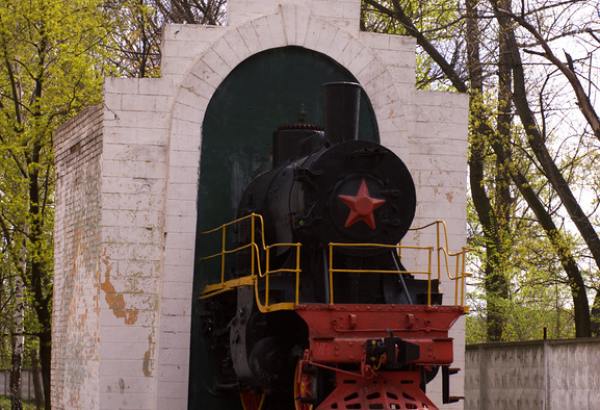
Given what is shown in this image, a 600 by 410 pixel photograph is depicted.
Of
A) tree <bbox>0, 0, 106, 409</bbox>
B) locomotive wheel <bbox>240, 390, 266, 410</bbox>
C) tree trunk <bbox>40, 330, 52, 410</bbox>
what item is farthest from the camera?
tree trunk <bbox>40, 330, 52, 410</bbox>

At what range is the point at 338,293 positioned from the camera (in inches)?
477

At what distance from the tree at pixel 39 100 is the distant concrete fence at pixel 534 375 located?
7555mm

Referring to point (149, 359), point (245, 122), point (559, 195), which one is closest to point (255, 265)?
point (149, 359)

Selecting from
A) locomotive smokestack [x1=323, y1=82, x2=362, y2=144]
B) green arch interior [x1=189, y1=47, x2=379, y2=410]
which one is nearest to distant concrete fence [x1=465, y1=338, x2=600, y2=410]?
green arch interior [x1=189, y1=47, x2=379, y2=410]

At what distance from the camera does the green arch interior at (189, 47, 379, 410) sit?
14352 mm

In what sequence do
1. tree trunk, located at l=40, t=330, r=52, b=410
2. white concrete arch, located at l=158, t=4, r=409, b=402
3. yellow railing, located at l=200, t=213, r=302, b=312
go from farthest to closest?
1. tree trunk, located at l=40, t=330, r=52, b=410
2. white concrete arch, located at l=158, t=4, r=409, b=402
3. yellow railing, located at l=200, t=213, r=302, b=312

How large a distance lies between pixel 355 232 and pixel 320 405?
1.85 meters

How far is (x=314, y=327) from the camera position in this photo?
441 inches

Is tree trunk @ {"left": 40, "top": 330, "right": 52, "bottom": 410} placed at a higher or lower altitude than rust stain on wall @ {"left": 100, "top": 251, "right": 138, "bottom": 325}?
lower

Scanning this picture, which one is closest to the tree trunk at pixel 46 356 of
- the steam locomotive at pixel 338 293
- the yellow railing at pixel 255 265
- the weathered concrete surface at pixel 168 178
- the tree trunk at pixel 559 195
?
the weathered concrete surface at pixel 168 178

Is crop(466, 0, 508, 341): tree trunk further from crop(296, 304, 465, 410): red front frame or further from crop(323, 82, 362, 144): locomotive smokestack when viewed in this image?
crop(296, 304, 465, 410): red front frame

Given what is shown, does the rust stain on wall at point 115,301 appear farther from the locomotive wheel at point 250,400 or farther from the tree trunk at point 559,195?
the tree trunk at point 559,195

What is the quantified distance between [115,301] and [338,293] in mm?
3383

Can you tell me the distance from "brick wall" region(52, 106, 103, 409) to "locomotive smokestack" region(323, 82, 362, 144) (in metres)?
3.46
